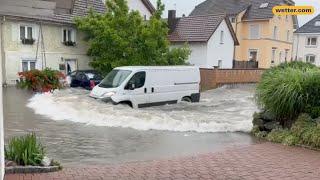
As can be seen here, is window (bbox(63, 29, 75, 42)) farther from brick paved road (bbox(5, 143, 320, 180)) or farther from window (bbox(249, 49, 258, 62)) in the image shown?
window (bbox(249, 49, 258, 62))

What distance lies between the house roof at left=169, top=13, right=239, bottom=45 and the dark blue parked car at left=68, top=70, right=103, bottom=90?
14136 mm

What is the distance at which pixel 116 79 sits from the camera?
17406 mm

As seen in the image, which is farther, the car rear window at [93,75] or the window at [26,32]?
the window at [26,32]

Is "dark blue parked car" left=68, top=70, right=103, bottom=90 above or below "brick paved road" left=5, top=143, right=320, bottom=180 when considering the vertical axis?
above

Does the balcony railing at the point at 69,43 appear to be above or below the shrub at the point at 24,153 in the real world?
above

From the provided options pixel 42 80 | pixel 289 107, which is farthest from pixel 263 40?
pixel 289 107

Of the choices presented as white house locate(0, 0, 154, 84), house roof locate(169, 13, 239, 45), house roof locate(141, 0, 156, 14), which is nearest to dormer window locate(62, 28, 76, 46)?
white house locate(0, 0, 154, 84)

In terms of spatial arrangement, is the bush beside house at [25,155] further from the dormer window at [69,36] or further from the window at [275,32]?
the window at [275,32]

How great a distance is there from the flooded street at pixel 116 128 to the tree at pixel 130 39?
21.9 ft

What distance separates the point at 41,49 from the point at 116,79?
14.3 metres

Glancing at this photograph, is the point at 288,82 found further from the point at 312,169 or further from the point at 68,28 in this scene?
the point at 68,28

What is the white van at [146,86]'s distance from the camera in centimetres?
1702

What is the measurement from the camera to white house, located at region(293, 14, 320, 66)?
191 feet

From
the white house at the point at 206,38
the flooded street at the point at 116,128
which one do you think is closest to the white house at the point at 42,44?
the flooded street at the point at 116,128
